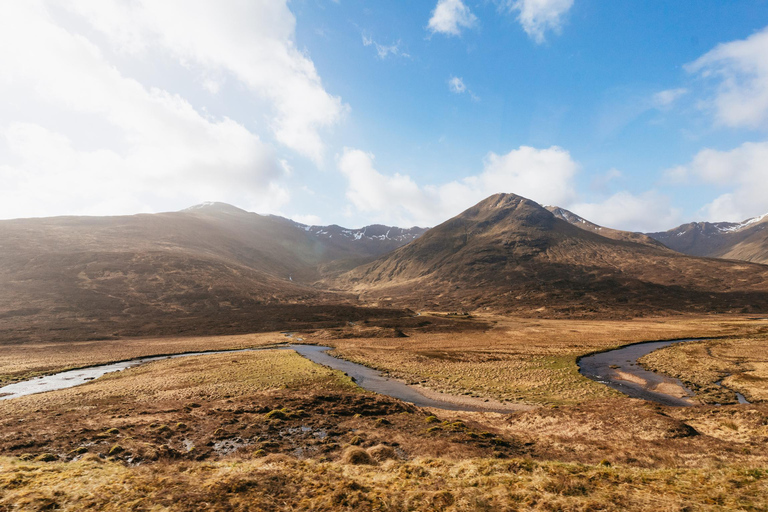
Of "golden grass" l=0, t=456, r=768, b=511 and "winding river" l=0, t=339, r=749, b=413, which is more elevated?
"golden grass" l=0, t=456, r=768, b=511

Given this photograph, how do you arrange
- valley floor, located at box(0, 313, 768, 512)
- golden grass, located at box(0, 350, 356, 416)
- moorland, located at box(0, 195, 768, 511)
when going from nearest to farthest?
valley floor, located at box(0, 313, 768, 512)
moorland, located at box(0, 195, 768, 511)
golden grass, located at box(0, 350, 356, 416)

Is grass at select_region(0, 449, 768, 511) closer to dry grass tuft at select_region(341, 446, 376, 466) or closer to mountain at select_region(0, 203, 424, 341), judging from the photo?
dry grass tuft at select_region(341, 446, 376, 466)

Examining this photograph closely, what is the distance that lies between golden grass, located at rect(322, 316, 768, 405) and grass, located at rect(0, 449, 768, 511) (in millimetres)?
21202

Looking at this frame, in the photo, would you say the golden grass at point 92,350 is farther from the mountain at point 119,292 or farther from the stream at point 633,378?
the stream at point 633,378

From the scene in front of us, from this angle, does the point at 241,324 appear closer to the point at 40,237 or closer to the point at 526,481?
the point at 526,481

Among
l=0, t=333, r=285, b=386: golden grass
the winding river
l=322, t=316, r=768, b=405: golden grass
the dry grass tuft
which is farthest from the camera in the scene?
l=0, t=333, r=285, b=386: golden grass

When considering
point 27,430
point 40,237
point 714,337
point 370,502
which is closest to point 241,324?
point 27,430

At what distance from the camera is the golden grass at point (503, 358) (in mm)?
36844

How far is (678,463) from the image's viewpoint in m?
16.1

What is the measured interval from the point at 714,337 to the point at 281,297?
542 ft

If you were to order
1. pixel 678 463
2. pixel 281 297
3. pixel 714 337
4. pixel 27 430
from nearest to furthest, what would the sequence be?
pixel 678 463, pixel 27 430, pixel 714 337, pixel 281 297

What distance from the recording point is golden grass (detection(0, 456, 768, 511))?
1147 cm

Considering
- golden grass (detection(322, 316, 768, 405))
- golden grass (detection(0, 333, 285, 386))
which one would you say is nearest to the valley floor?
golden grass (detection(322, 316, 768, 405))

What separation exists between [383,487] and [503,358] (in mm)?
47161
